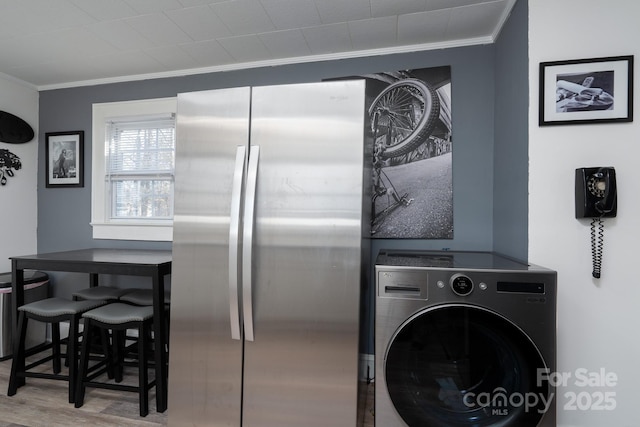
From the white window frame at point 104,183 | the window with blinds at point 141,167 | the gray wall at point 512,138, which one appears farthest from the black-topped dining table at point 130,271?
the gray wall at point 512,138

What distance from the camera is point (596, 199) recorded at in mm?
1321

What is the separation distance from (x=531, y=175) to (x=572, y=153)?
20 cm

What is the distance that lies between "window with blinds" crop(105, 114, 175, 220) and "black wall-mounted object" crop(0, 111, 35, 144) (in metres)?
0.82

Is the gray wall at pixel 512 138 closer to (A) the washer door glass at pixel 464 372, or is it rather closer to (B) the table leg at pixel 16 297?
(A) the washer door glass at pixel 464 372

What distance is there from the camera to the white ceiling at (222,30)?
174 centimetres

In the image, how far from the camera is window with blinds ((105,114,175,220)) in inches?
103

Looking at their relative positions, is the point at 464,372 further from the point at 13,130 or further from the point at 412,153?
the point at 13,130

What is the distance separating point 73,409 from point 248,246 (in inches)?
64.2

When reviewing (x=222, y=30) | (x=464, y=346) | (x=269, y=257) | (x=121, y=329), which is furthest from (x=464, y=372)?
(x=222, y=30)

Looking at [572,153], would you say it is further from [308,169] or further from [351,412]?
[351,412]

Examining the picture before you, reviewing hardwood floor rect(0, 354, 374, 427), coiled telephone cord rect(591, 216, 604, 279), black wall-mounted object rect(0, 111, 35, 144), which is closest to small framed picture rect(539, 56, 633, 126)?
coiled telephone cord rect(591, 216, 604, 279)

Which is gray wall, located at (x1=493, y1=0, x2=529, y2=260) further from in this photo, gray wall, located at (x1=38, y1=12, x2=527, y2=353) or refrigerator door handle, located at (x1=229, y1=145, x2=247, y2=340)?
refrigerator door handle, located at (x1=229, y1=145, x2=247, y2=340)

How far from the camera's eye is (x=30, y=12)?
5.90 ft

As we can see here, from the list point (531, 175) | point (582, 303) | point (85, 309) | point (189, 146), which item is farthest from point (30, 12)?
point (582, 303)
